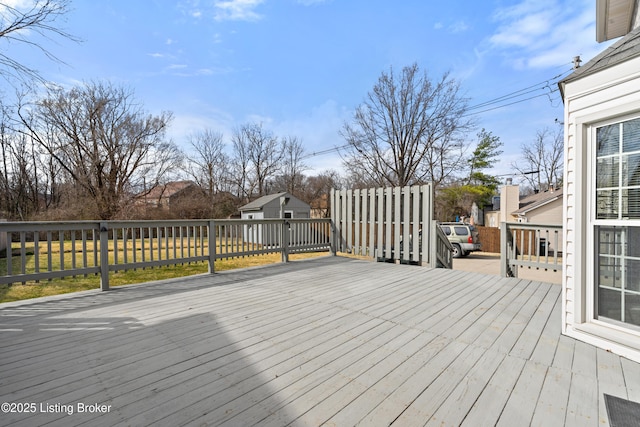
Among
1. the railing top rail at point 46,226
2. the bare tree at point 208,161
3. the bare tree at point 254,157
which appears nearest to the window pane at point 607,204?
the railing top rail at point 46,226

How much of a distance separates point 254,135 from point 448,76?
626 inches

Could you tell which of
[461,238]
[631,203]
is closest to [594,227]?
[631,203]

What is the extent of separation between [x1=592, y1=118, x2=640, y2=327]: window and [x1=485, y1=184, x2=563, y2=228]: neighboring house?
502 inches

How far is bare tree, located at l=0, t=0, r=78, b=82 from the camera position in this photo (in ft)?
14.6

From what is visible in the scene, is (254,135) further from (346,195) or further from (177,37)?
(346,195)

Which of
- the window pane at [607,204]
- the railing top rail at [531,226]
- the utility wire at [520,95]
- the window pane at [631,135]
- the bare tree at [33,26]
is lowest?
the railing top rail at [531,226]

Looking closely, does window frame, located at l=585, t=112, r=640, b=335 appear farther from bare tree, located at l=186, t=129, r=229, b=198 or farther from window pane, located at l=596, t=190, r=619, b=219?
bare tree, located at l=186, t=129, r=229, b=198

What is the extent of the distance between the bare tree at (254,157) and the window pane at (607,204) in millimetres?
22839

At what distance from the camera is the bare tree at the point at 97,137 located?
46.1ft

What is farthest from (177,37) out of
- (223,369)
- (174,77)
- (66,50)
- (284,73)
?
(223,369)

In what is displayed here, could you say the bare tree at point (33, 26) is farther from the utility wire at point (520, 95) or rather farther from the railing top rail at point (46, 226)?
the utility wire at point (520, 95)

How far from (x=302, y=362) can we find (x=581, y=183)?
2.65 m

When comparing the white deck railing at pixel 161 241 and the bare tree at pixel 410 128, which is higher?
the bare tree at pixel 410 128

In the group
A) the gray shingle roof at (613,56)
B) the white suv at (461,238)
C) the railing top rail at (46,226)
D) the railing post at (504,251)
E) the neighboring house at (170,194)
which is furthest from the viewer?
the neighboring house at (170,194)
